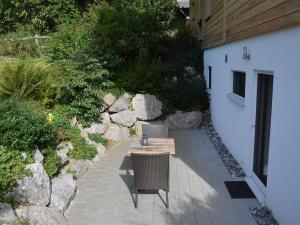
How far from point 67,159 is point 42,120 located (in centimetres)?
104

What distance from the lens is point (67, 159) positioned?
657cm

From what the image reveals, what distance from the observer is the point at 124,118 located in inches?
393

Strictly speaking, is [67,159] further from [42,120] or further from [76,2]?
[76,2]

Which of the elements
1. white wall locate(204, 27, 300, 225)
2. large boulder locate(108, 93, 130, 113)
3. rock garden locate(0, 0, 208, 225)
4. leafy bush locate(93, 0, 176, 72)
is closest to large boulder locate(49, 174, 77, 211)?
rock garden locate(0, 0, 208, 225)

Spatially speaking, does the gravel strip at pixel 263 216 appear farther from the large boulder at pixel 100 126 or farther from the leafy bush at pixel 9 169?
the large boulder at pixel 100 126

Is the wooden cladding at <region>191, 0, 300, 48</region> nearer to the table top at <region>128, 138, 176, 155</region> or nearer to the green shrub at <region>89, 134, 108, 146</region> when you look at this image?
the table top at <region>128, 138, 176, 155</region>

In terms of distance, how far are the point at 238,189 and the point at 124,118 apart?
16.0 feet

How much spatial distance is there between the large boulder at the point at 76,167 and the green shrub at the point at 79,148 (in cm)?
12

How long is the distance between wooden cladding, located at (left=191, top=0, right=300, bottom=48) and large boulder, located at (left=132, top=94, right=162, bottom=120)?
8.29ft

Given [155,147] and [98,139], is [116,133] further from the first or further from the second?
[155,147]

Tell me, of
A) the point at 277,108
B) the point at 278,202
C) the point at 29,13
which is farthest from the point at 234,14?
the point at 29,13

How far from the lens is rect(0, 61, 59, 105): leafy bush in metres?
7.32

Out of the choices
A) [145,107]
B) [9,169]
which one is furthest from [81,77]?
[9,169]

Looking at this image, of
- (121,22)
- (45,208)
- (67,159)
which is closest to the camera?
(45,208)
